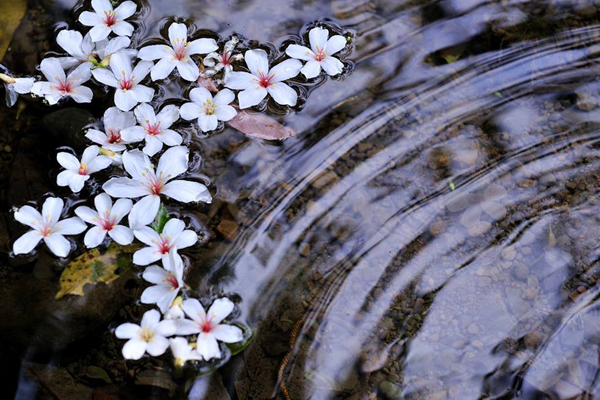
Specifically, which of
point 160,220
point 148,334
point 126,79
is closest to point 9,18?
point 126,79

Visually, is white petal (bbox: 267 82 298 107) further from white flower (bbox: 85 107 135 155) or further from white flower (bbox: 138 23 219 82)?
white flower (bbox: 85 107 135 155)

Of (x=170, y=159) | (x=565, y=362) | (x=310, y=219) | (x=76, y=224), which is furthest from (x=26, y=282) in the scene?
(x=565, y=362)

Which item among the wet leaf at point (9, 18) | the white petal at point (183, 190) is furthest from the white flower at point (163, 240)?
the wet leaf at point (9, 18)

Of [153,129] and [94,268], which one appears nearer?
[94,268]

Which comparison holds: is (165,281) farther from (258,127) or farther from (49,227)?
(258,127)

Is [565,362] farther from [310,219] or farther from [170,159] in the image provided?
[170,159]

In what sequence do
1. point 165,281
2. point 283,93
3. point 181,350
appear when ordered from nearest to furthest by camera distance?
1. point 181,350
2. point 165,281
3. point 283,93
